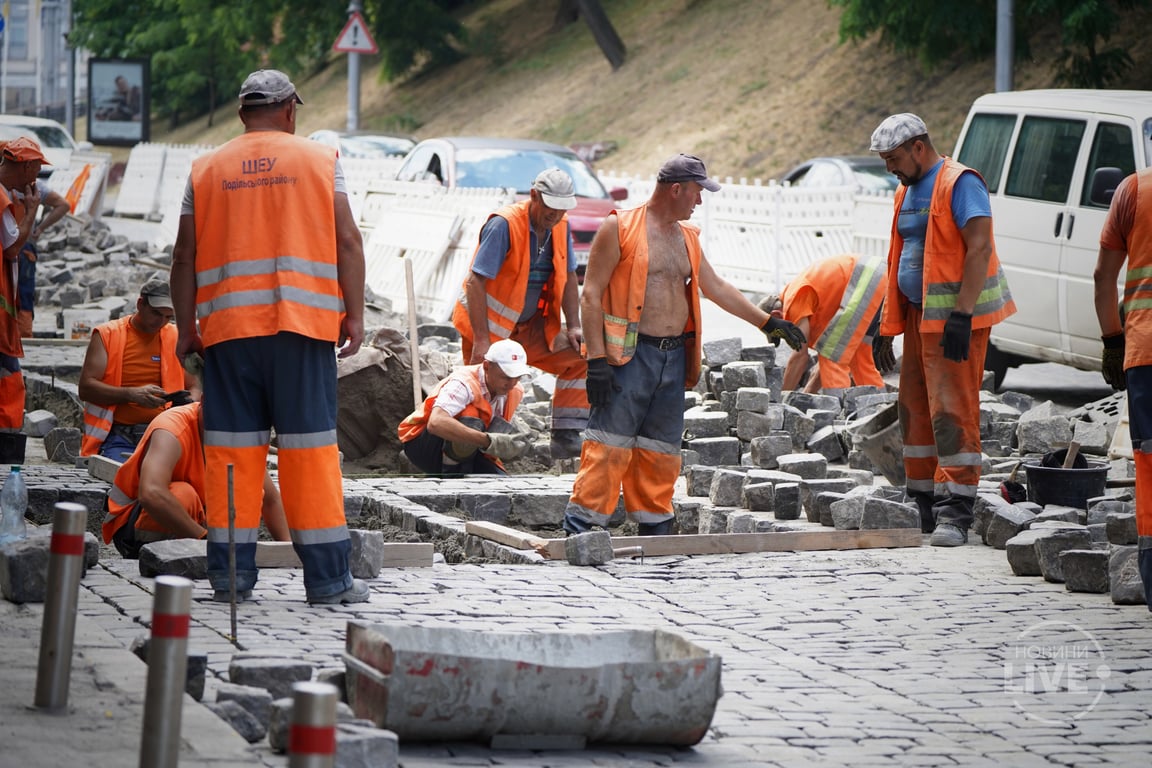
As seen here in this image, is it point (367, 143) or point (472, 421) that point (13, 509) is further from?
point (367, 143)

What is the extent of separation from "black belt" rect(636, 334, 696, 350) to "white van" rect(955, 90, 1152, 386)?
446 centimetres

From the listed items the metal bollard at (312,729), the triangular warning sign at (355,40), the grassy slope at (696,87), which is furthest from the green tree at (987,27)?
the metal bollard at (312,729)

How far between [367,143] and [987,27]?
9579mm

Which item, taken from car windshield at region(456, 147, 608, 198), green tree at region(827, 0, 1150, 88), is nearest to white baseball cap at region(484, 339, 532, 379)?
car windshield at region(456, 147, 608, 198)

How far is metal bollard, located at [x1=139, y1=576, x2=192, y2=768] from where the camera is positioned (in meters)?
4.16

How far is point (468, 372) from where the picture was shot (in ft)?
35.2

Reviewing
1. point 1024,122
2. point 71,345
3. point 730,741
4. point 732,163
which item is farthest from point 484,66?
point 730,741

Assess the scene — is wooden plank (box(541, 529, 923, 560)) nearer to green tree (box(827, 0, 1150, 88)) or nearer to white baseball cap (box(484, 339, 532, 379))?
white baseball cap (box(484, 339, 532, 379))

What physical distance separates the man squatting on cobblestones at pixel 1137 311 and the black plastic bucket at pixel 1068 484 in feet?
6.45

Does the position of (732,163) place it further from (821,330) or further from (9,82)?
(9,82)

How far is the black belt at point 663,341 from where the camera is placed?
880 centimetres

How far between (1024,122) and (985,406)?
7.97 ft

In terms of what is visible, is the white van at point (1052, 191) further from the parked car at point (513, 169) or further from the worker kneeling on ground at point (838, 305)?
the parked car at point (513, 169)

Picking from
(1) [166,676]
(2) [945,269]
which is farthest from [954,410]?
(1) [166,676]
